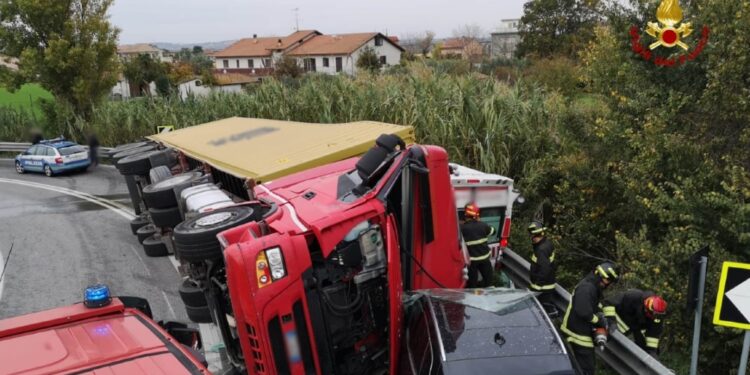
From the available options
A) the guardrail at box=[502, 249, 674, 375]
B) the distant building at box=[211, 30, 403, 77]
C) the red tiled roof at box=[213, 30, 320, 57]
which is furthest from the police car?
the red tiled roof at box=[213, 30, 320, 57]

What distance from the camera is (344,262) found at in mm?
4566

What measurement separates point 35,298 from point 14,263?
2137mm

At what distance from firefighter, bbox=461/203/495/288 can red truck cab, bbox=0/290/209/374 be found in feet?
12.8

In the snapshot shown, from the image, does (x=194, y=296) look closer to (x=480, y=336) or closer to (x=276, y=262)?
(x=276, y=262)

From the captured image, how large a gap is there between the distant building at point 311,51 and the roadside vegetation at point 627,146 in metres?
43.3

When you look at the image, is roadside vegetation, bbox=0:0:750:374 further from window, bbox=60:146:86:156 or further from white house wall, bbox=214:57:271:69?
white house wall, bbox=214:57:271:69

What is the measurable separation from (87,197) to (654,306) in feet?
46.6

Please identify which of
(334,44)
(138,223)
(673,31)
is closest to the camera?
(673,31)

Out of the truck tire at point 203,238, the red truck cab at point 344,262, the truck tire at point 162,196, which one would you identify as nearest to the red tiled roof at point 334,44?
the truck tire at point 162,196

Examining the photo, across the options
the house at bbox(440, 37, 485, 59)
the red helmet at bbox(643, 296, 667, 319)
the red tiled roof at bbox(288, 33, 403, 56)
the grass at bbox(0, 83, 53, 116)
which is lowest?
the red helmet at bbox(643, 296, 667, 319)

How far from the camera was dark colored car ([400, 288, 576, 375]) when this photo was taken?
3.55m

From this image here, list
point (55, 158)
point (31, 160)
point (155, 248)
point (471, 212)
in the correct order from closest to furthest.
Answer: point (471, 212)
point (155, 248)
point (55, 158)
point (31, 160)

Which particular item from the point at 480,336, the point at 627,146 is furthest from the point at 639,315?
the point at 627,146

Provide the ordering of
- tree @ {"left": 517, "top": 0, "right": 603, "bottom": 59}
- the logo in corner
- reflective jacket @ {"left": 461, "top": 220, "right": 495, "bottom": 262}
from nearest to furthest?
the logo in corner
reflective jacket @ {"left": 461, "top": 220, "right": 495, "bottom": 262}
tree @ {"left": 517, "top": 0, "right": 603, "bottom": 59}
